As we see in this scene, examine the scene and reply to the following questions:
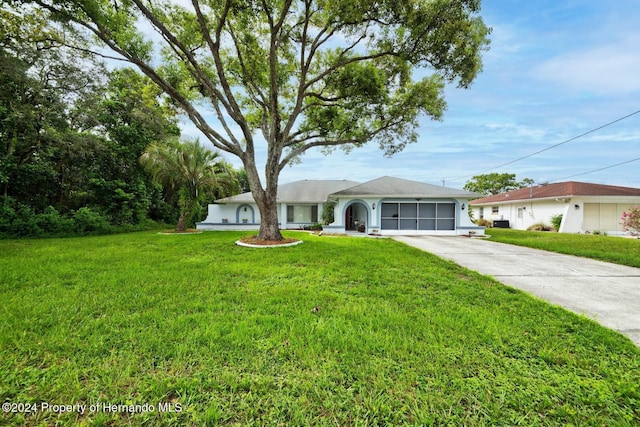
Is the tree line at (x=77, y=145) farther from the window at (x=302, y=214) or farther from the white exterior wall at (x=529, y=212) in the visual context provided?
the white exterior wall at (x=529, y=212)

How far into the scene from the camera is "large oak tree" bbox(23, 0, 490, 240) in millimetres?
8484

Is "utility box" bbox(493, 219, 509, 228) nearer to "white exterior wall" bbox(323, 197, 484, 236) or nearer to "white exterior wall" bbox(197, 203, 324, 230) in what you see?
"white exterior wall" bbox(323, 197, 484, 236)

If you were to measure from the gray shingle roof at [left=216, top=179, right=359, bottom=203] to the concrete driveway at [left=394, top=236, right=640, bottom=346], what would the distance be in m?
11.8

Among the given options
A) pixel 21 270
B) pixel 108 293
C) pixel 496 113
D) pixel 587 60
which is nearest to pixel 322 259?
pixel 108 293

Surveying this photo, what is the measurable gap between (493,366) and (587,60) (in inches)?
695

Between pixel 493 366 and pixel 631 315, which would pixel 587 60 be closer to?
pixel 631 315

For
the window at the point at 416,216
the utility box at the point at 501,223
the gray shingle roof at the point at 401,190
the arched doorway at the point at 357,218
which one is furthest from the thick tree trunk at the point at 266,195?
the utility box at the point at 501,223

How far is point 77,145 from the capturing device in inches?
553

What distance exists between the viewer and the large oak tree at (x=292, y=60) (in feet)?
27.8

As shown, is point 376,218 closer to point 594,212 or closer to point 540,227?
point 540,227

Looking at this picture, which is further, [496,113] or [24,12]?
[496,113]

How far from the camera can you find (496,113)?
20.3m

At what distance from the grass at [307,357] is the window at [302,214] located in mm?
14738

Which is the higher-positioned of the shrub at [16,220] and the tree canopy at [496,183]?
the tree canopy at [496,183]
